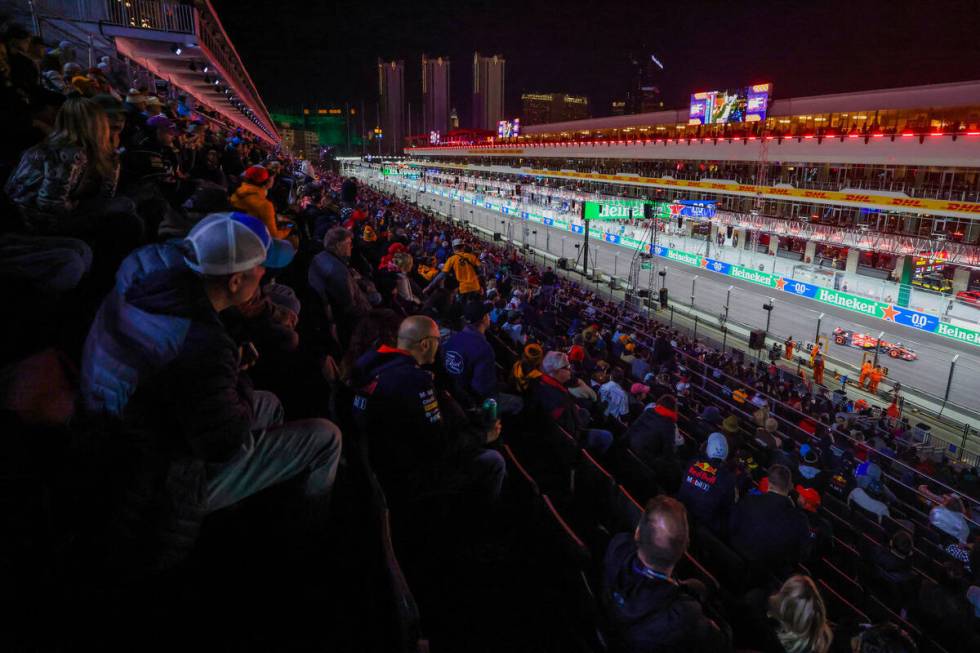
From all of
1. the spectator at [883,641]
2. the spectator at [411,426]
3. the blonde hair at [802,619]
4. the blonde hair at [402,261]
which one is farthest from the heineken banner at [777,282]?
the spectator at [411,426]

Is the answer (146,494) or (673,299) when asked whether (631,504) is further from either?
(673,299)

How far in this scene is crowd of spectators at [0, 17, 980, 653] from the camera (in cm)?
178

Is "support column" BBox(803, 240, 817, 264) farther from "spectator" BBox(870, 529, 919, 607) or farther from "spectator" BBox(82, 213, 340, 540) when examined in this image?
"spectator" BBox(82, 213, 340, 540)

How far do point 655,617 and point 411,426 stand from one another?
1.41m

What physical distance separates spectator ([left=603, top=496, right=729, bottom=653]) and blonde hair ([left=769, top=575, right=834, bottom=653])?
41cm

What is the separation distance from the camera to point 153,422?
179cm

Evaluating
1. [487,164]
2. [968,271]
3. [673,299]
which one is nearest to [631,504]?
[673,299]

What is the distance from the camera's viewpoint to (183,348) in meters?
1.70

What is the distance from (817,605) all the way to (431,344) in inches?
87.0

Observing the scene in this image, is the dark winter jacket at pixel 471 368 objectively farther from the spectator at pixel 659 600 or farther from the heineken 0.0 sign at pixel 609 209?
the heineken 0.0 sign at pixel 609 209

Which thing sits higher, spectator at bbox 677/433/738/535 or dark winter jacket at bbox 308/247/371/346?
dark winter jacket at bbox 308/247/371/346

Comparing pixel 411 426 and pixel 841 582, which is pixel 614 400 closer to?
pixel 841 582

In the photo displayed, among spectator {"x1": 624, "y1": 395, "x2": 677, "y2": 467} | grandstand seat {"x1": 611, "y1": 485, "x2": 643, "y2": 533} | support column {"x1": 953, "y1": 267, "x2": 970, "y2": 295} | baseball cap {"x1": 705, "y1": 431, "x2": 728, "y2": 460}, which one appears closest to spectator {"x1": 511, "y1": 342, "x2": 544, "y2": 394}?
spectator {"x1": 624, "y1": 395, "x2": 677, "y2": 467}

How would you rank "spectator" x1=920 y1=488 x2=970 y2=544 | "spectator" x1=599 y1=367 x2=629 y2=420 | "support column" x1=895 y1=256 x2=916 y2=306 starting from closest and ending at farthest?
1. "spectator" x1=920 y1=488 x2=970 y2=544
2. "spectator" x1=599 y1=367 x2=629 y2=420
3. "support column" x1=895 y1=256 x2=916 y2=306
